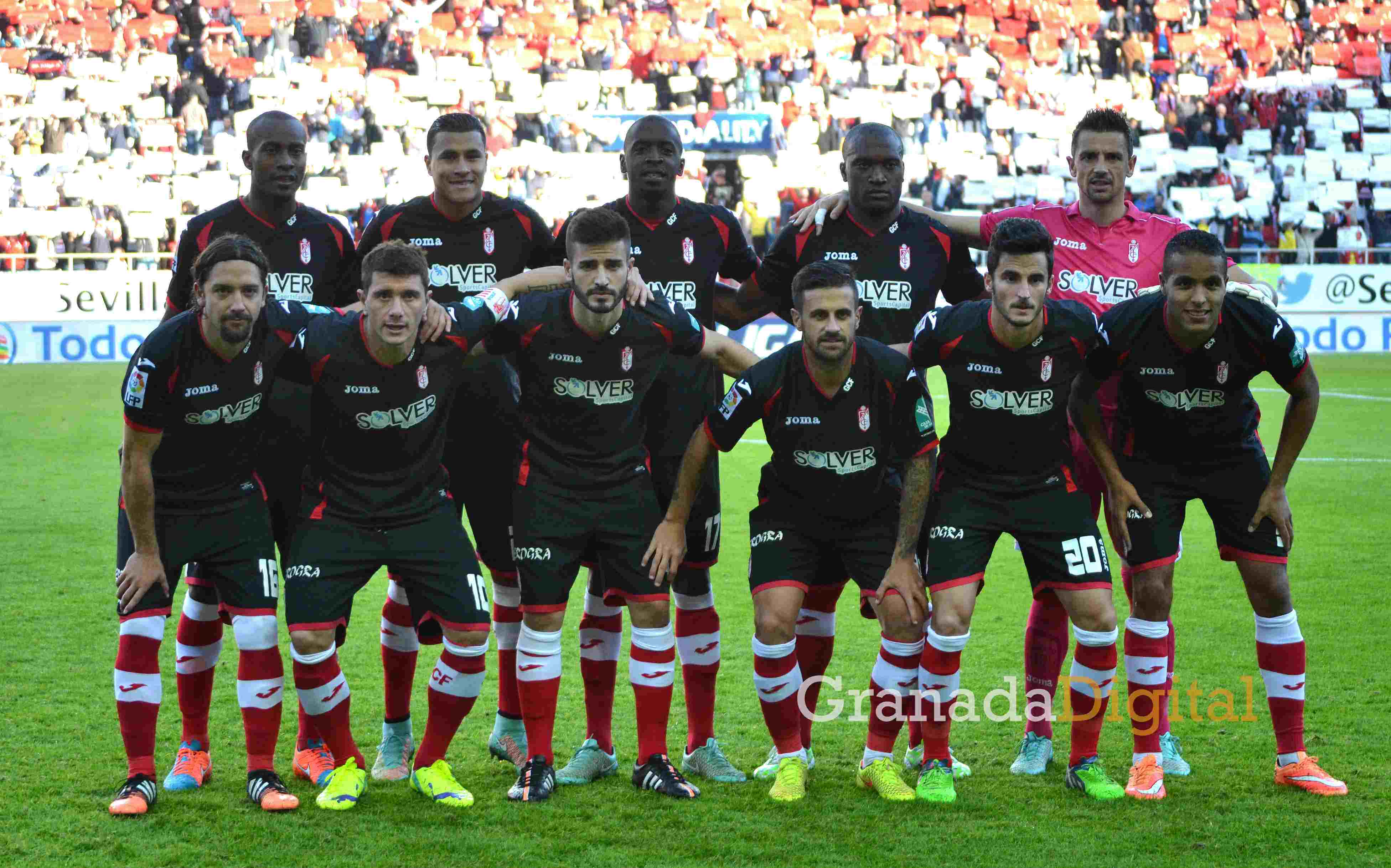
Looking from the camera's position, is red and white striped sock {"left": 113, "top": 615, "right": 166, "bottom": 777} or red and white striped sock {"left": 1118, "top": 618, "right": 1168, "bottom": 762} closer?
red and white striped sock {"left": 113, "top": 615, "right": 166, "bottom": 777}

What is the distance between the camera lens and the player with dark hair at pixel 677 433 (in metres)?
5.43

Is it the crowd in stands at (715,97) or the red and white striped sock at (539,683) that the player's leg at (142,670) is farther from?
the crowd in stands at (715,97)

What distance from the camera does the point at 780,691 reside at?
5109 millimetres

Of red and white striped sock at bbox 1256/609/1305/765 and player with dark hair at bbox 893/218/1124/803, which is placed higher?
player with dark hair at bbox 893/218/1124/803

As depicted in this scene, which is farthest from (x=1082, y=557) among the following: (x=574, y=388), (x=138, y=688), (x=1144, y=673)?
(x=138, y=688)

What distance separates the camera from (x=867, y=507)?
17.1 ft

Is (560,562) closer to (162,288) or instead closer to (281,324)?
(281,324)

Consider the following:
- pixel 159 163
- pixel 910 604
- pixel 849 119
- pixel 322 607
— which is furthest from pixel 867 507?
pixel 849 119

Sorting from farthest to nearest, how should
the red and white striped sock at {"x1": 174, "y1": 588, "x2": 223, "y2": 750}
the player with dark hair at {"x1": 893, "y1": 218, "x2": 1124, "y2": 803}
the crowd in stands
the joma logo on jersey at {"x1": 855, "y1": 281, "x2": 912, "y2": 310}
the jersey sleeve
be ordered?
the crowd in stands → the jersey sleeve → the joma logo on jersey at {"x1": 855, "y1": 281, "x2": 912, "y2": 310} → the red and white striped sock at {"x1": 174, "y1": 588, "x2": 223, "y2": 750} → the player with dark hair at {"x1": 893, "y1": 218, "x2": 1124, "y2": 803}

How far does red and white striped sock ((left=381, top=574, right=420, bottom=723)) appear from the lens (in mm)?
5473

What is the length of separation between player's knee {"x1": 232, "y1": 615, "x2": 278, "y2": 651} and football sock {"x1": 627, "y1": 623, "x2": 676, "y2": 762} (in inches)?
48.1

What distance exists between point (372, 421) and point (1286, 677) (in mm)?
3262

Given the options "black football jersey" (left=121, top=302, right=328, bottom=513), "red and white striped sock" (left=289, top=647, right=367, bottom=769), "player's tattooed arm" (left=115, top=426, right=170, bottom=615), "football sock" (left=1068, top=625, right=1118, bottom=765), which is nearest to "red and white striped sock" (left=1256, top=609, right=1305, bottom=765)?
"football sock" (left=1068, top=625, right=1118, bottom=765)

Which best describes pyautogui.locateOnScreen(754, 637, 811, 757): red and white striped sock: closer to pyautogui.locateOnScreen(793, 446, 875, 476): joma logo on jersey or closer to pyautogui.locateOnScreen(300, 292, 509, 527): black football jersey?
pyautogui.locateOnScreen(793, 446, 875, 476): joma logo on jersey
